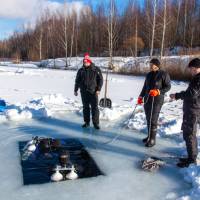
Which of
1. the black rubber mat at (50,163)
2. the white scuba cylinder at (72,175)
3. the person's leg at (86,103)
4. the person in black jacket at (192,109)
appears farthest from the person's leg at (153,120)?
the white scuba cylinder at (72,175)

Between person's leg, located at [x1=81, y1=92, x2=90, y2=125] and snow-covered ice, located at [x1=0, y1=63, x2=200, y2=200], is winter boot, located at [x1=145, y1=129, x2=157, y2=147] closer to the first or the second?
snow-covered ice, located at [x1=0, y1=63, x2=200, y2=200]

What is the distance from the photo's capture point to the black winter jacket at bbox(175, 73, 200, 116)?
340 centimetres

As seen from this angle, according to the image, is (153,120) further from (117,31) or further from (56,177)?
(117,31)

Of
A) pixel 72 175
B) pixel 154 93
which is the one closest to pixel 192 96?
pixel 154 93

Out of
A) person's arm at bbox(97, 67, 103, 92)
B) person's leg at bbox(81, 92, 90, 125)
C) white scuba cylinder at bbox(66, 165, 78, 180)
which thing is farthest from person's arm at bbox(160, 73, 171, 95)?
white scuba cylinder at bbox(66, 165, 78, 180)

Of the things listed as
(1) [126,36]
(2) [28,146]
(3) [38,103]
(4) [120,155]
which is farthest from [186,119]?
(1) [126,36]

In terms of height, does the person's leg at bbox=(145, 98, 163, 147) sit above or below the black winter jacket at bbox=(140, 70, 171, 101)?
below

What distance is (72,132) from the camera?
5184mm

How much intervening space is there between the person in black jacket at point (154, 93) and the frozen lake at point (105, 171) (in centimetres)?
33

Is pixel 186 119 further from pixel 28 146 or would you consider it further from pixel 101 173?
pixel 28 146

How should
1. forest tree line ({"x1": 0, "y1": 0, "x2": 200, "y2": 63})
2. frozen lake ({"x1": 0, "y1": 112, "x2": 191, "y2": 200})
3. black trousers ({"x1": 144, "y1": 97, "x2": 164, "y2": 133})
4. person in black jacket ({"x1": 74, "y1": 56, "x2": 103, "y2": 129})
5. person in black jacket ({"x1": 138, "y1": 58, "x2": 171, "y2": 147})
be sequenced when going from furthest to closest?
forest tree line ({"x1": 0, "y1": 0, "x2": 200, "y2": 63}), person in black jacket ({"x1": 74, "y1": 56, "x2": 103, "y2": 129}), black trousers ({"x1": 144, "y1": 97, "x2": 164, "y2": 133}), person in black jacket ({"x1": 138, "y1": 58, "x2": 171, "y2": 147}), frozen lake ({"x1": 0, "y1": 112, "x2": 191, "y2": 200})

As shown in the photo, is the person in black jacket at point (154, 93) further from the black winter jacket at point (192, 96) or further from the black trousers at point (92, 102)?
the black trousers at point (92, 102)

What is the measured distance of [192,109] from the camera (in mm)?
3502

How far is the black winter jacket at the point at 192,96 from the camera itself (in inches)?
134
